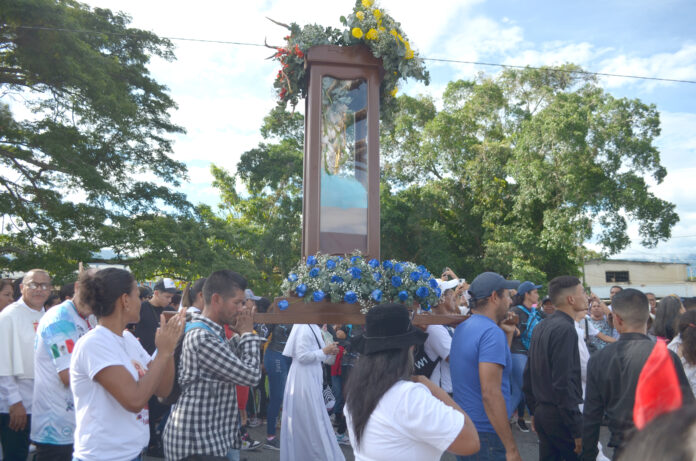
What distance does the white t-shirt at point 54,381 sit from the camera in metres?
3.79

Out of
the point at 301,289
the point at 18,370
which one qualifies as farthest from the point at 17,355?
the point at 301,289

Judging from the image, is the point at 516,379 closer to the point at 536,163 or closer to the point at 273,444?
the point at 273,444

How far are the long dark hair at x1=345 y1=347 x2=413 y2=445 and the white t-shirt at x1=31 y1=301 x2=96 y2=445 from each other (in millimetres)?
2381

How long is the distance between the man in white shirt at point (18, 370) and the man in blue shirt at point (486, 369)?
3.67 meters

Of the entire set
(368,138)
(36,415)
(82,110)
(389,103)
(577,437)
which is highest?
(82,110)

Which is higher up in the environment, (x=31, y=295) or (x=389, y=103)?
(x=389, y=103)

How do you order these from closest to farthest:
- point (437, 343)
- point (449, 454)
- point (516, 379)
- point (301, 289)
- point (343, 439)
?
point (301, 289), point (437, 343), point (516, 379), point (449, 454), point (343, 439)

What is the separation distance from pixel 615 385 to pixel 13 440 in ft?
16.1

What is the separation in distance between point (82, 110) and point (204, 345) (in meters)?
16.4

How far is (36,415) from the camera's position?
3.88 metres

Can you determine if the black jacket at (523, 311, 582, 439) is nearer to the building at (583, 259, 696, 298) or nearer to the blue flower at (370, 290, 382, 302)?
the blue flower at (370, 290, 382, 302)

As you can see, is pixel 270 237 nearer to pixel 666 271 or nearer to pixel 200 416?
pixel 200 416

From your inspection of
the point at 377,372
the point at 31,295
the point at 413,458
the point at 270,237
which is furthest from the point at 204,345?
the point at 270,237

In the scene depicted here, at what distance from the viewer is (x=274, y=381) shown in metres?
7.80
